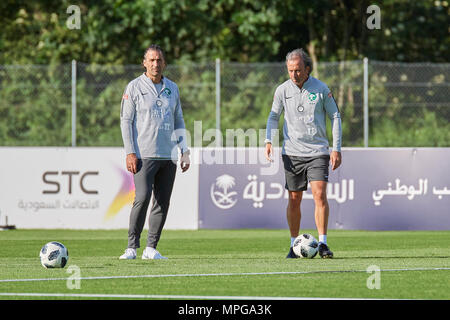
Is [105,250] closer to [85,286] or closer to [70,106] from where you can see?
[85,286]

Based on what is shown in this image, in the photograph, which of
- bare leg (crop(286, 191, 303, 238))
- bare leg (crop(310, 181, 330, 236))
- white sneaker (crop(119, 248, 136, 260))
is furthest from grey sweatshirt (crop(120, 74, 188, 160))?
bare leg (crop(310, 181, 330, 236))

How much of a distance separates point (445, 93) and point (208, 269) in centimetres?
987

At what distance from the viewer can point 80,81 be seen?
18062 millimetres

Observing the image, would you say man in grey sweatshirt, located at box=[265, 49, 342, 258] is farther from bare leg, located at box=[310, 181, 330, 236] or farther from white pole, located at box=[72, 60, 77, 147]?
white pole, located at box=[72, 60, 77, 147]

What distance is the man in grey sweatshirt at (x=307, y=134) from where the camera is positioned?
33.5 feet

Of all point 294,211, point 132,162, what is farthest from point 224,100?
point 132,162

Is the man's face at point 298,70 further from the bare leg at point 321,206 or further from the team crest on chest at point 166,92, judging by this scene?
the team crest on chest at point 166,92

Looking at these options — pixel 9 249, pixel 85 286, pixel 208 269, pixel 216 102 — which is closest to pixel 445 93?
pixel 216 102

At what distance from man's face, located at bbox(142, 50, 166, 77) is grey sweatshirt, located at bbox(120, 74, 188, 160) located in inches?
4.2

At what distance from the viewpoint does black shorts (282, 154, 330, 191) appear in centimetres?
1023

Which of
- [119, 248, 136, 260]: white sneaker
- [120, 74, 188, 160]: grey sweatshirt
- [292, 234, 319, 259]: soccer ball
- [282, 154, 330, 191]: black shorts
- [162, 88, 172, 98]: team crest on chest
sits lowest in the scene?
[119, 248, 136, 260]: white sneaker

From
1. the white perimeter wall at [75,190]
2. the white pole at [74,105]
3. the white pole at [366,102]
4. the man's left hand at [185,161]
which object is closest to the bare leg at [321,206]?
the man's left hand at [185,161]

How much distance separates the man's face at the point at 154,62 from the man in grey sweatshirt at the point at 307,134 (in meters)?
1.23

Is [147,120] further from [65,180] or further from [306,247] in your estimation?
[65,180]
